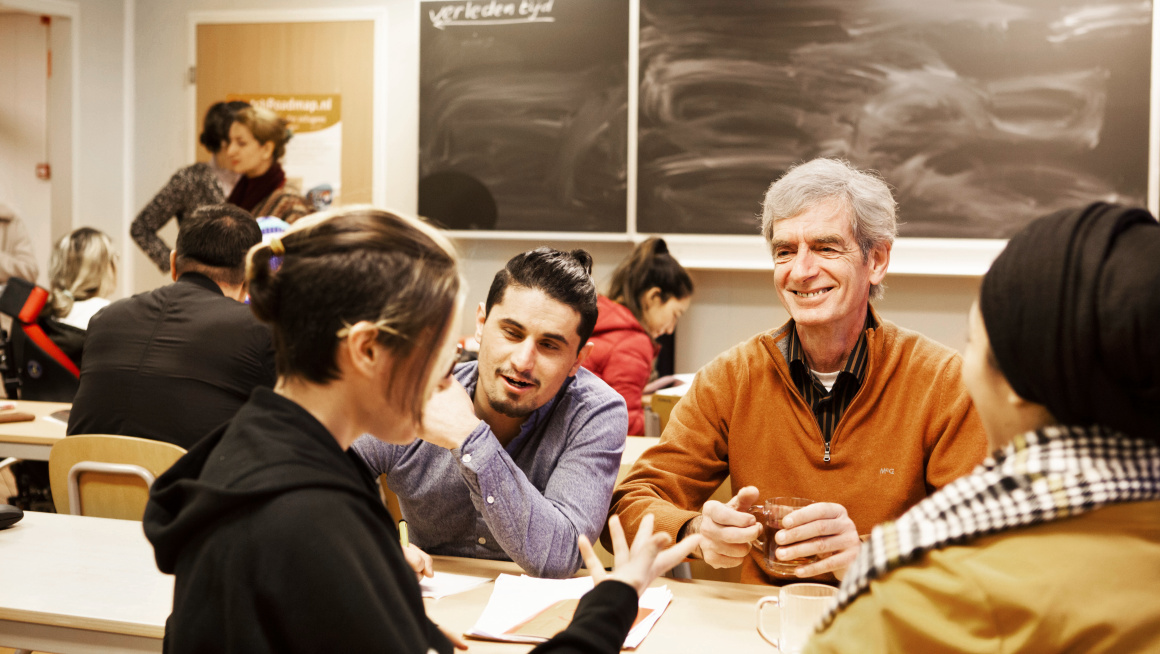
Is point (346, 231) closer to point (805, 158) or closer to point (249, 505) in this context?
point (249, 505)

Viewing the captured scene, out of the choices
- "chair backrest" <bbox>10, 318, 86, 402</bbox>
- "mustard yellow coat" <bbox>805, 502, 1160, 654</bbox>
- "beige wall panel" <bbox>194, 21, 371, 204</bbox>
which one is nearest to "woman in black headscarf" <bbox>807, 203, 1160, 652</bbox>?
"mustard yellow coat" <bbox>805, 502, 1160, 654</bbox>

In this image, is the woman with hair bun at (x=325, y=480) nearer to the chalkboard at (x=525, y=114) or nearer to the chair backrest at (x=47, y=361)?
the chair backrest at (x=47, y=361)

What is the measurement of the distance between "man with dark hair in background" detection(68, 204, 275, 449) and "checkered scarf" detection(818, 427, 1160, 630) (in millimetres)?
2078

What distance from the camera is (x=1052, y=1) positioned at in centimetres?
430

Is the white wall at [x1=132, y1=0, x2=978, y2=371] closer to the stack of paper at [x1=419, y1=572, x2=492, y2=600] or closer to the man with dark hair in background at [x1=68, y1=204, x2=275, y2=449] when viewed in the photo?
the man with dark hair in background at [x1=68, y1=204, x2=275, y2=449]

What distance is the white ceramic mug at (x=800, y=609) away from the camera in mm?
1305

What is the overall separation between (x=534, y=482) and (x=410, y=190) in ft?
12.3

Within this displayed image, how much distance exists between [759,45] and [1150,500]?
4.16m

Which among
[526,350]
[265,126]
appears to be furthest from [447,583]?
[265,126]

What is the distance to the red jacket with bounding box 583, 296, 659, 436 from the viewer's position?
3551mm

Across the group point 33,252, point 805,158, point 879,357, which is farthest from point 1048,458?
point 33,252

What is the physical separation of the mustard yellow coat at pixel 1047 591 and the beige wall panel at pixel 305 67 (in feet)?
15.7

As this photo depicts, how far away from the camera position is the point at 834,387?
6.22 ft

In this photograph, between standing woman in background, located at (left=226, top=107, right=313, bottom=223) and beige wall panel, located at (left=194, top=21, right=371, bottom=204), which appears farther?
beige wall panel, located at (left=194, top=21, right=371, bottom=204)
